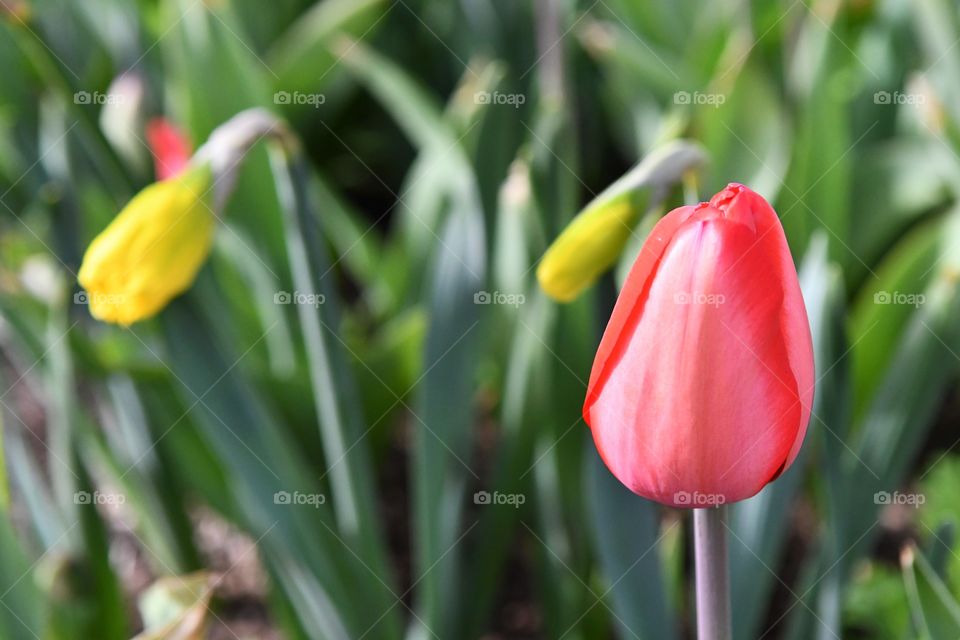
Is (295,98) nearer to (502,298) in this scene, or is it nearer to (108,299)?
(502,298)

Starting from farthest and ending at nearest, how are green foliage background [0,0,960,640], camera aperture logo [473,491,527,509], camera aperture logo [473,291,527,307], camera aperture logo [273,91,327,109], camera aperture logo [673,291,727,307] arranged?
camera aperture logo [273,91,327,109] → camera aperture logo [473,491,527,509] → camera aperture logo [473,291,527,307] → green foliage background [0,0,960,640] → camera aperture logo [673,291,727,307]

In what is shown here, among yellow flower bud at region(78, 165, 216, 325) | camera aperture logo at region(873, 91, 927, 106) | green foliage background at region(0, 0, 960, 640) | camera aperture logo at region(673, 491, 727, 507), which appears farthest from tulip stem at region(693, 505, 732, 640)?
camera aperture logo at region(873, 91, 927, 106)

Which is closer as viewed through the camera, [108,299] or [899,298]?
[108,299]

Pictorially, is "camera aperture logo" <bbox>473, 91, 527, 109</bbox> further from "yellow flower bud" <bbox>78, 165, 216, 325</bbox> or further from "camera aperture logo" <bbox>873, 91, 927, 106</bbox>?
"camera aperture logo" <bbox>873, 91, 927, 106</bbox>

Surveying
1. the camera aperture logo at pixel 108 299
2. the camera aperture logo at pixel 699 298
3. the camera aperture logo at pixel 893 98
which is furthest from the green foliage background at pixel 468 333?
the camera aperture logo at pixel 699 298

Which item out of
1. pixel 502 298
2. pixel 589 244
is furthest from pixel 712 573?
pixel 502 298

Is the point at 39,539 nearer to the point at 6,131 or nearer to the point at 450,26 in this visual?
the point at 6,131

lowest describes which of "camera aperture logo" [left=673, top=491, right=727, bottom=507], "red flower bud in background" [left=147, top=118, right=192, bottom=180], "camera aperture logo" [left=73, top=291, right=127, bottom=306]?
"camera aperture logo" [left=673, top=491, right=727, bottom=507]
